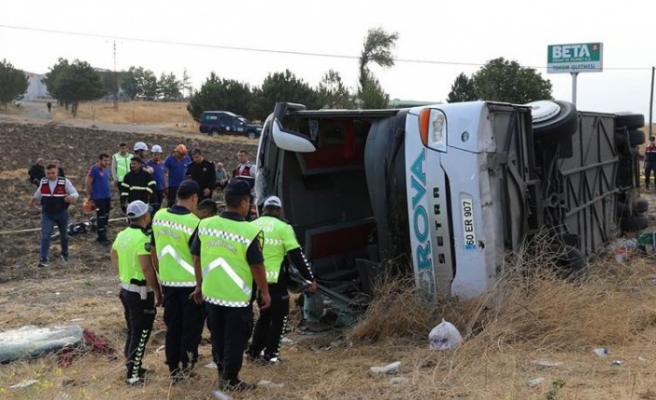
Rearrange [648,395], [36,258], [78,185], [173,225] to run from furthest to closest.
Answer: [78,185], [36,258], [173,225], [648,395]

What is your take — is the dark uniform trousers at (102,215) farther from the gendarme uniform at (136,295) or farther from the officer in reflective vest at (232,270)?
the officer in reflective vest at (232,270)

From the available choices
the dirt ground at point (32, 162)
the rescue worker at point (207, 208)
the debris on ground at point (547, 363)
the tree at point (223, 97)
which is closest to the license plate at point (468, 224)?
the debris on ground at point (547, 363)

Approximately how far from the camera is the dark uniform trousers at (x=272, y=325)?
18.7 ft

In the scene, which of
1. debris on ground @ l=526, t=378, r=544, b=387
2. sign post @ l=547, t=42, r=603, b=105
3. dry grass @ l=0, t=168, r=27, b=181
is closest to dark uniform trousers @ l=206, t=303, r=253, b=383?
debris on ground @ l=526, t=378, r=544, b=387

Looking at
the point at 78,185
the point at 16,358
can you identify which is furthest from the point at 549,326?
the point at 78,185

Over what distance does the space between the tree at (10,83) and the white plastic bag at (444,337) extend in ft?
200

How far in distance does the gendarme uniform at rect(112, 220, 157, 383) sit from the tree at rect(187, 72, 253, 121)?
48770 millimetres

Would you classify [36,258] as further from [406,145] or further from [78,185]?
[78,185]

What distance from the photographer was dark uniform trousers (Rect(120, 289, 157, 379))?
529cm

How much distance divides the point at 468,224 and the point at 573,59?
13667mm

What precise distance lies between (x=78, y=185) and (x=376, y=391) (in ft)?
49.9

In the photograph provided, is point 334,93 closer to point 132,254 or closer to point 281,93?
point 281,93

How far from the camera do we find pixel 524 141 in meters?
6.08

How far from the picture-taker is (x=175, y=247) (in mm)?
5238
